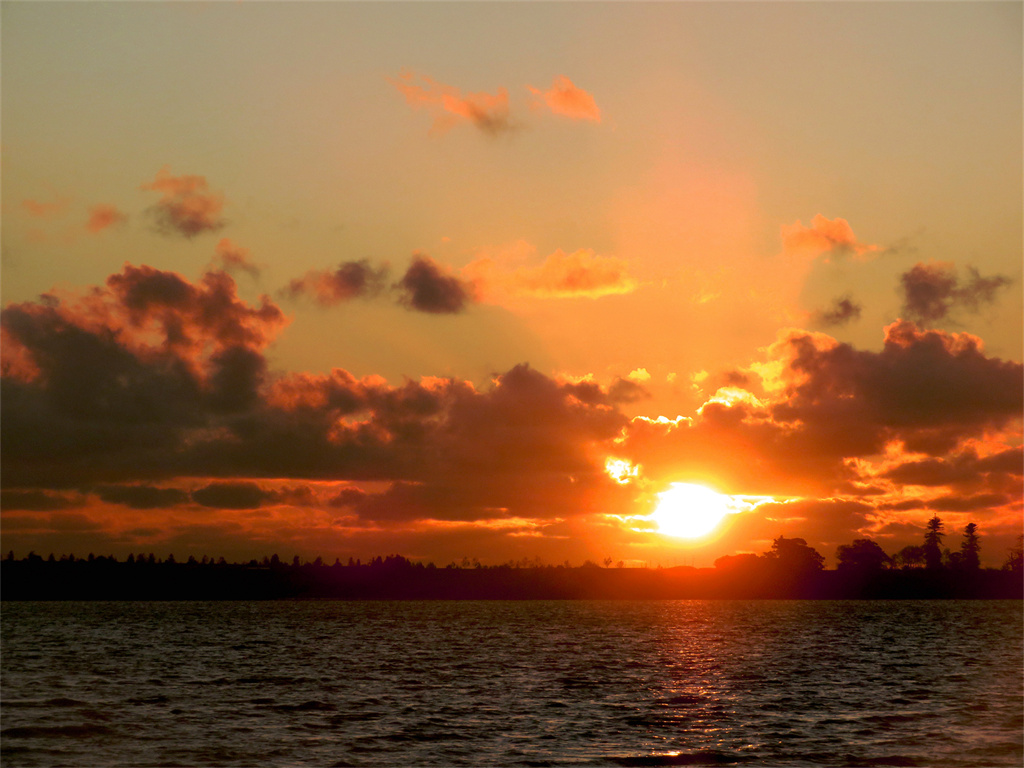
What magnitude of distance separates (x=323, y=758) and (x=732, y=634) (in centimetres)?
13546

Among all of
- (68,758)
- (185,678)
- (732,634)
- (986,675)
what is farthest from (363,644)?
(68,758)

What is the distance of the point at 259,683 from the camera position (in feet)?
267

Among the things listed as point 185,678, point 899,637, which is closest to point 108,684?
point 185,678

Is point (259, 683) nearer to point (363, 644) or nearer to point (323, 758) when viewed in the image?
point (323, 758)

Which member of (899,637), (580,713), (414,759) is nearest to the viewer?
(414,759)

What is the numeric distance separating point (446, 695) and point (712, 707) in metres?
19.9

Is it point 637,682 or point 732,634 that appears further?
point 732,634

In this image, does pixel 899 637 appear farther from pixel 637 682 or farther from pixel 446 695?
pixel 446 695

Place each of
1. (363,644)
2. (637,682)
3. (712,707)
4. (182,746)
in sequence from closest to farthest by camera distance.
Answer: (182,746) → (712,707) → (637,682) → (363,644)

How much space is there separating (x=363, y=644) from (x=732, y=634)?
228 ft

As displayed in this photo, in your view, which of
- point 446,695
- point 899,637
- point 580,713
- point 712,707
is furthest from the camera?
point 899,637

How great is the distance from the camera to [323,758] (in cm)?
4600

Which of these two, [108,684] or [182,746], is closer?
[182,746]

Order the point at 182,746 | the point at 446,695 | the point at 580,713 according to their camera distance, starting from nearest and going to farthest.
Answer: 1. the point at 182,746
2. the point at 580,713
3. the point at 446,695
